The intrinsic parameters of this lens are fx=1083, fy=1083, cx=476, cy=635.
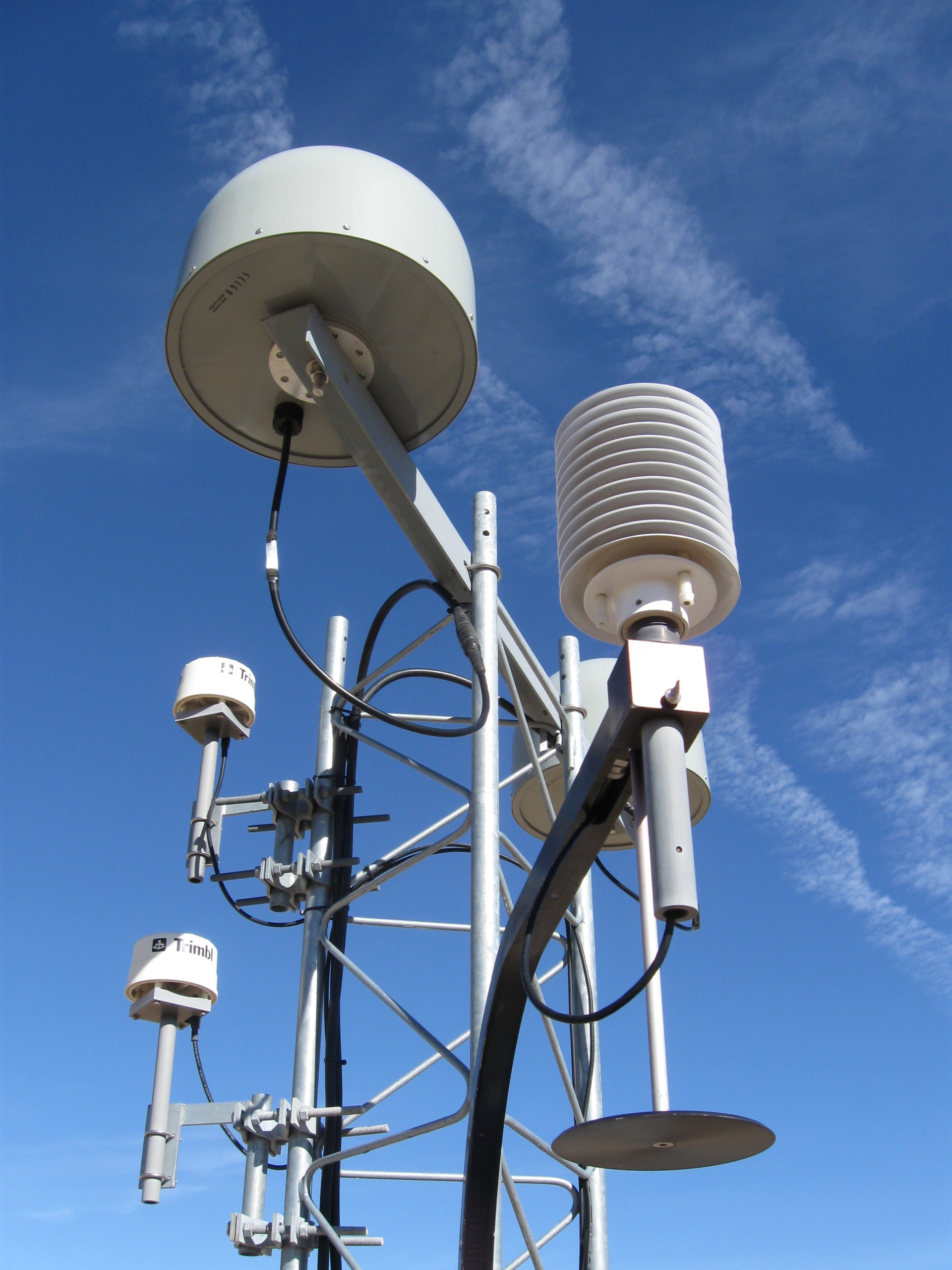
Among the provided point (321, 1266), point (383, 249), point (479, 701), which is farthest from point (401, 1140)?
point (383, 249)

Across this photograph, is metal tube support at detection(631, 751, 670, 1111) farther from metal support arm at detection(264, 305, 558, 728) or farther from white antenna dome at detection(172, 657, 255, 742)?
white antenna dome at detection(172, 657, 255, 742)

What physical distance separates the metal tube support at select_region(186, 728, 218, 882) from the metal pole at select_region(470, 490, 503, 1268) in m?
1.84

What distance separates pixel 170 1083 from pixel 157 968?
59cm

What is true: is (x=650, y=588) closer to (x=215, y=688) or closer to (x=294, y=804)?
(x=294, y=804)

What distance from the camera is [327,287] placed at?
465 centimetres

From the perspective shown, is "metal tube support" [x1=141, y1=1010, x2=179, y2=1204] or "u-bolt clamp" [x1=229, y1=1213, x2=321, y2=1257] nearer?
"u-bolt clamp" [x1=229, y1=1213, x2=321, y2=1257]

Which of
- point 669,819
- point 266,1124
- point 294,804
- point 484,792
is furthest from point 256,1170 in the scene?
point 669,819

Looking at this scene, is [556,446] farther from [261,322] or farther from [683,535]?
[261,322]

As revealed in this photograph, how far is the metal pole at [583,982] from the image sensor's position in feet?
17.9

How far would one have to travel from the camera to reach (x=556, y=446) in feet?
10.8

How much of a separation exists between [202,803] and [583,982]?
93.1 inches

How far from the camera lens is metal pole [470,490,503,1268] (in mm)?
4332

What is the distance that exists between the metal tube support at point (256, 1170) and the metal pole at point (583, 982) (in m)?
1.60

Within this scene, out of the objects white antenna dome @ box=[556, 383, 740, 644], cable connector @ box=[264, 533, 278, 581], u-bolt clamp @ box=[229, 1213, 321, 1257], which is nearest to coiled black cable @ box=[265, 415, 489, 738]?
cable connector @ box=[264, 533, 278, 581]
